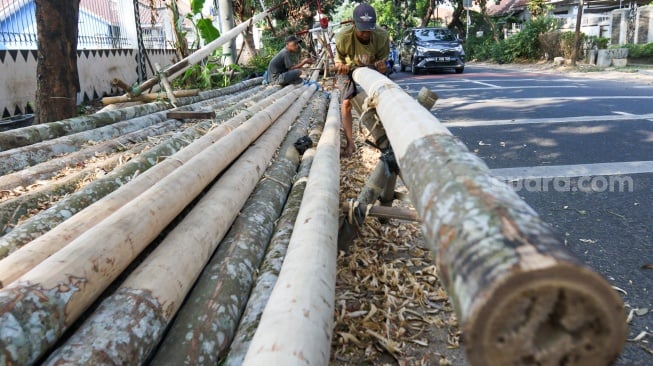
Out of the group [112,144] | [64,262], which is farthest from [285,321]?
[112,144]

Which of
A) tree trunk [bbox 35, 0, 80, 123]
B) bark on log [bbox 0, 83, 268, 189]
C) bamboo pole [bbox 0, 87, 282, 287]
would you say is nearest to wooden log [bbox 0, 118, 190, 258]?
bamboo pole [bbox 0, 87, 282, 287]

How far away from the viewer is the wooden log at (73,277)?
1455mm

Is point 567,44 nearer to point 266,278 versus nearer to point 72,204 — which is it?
point 266,278

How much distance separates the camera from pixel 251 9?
19547mm

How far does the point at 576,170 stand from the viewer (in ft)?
16.0

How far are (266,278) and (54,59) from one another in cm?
514

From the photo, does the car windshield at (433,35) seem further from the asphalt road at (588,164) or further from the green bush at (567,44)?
the asphalt road at (588,164)

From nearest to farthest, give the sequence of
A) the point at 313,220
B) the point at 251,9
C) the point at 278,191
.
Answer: the point at 313,220 → the point at 278,191 → the point at 251,9

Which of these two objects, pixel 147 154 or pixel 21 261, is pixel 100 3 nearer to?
pixel 147 154

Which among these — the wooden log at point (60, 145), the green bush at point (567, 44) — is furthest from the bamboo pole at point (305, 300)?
the green bush at point (567, 44)

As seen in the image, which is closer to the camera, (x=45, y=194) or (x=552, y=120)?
(x=45, y=194)

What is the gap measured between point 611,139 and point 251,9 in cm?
1620

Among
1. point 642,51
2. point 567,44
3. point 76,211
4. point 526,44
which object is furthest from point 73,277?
point 526,44

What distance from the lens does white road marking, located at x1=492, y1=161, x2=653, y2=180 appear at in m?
4.73
